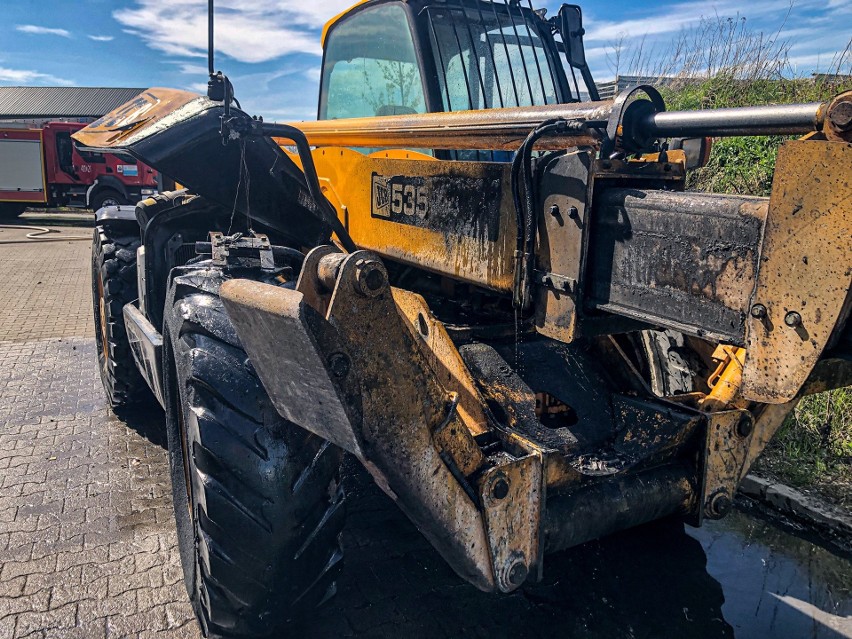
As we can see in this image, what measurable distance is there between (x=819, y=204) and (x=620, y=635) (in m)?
2.17

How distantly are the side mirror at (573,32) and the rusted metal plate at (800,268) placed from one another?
2.51 meters

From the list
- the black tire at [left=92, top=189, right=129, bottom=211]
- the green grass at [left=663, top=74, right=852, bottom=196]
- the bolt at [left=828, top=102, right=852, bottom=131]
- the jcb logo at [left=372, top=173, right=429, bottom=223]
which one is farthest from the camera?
the black tire at [left=92, top=189, right=129, bottom=211]

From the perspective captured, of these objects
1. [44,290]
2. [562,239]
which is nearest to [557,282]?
[562,239]

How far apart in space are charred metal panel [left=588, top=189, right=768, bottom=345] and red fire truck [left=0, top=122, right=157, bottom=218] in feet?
74.7

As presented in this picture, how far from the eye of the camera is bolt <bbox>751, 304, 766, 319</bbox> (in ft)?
5.82

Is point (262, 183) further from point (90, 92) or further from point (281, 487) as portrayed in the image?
point (90, 92)

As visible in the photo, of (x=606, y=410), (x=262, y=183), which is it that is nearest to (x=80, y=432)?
(x=262, y=183)

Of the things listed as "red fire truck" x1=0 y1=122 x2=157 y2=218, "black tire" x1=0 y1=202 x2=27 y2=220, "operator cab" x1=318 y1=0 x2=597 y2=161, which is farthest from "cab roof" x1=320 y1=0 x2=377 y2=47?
"black tire" x1=0 y1=202 x2=27 y2=220

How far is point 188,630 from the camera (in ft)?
A: 9.77

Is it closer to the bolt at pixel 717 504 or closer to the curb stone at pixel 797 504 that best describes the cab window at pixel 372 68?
the bolt at pixel 717 504

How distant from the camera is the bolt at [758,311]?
1.77 meters

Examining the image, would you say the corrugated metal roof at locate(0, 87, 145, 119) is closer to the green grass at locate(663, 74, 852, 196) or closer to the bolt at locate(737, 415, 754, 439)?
the green grass at locate(663, 74, 852, 196)

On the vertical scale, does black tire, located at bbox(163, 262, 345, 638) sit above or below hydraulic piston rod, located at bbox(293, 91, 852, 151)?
below

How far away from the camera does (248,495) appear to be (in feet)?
7.98
